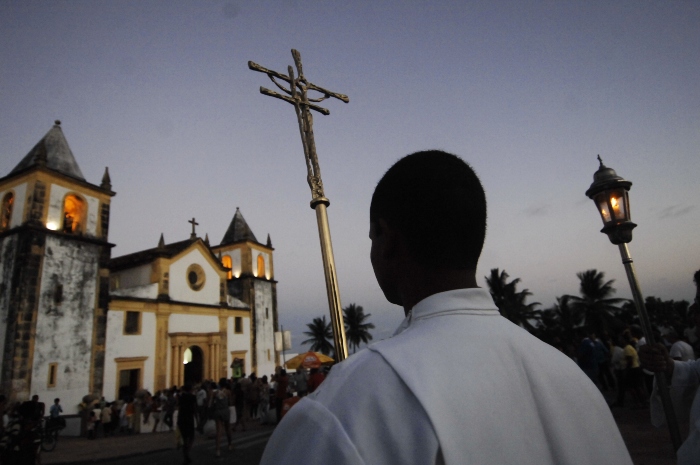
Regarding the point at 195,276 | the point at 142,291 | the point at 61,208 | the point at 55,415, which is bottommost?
the point at 55,415

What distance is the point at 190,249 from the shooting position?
2530 cm

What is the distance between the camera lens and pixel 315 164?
132 inches

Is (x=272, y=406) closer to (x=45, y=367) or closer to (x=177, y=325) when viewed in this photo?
(x=177, y=325)

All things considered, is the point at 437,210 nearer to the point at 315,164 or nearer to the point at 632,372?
the point at 315,164

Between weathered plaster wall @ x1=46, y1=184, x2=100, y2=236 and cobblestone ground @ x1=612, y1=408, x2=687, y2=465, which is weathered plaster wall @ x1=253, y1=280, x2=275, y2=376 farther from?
cobblestone ground @ x1=612, y1=408, x2=687, y2=465

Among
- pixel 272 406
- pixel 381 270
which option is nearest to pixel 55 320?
pixel 272 406

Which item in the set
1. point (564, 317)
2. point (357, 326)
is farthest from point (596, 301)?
point (357, 326)

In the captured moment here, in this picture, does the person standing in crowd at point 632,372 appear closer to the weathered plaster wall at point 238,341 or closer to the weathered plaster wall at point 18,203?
the weathered plaster wall at point 238,341

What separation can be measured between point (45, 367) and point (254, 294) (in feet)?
45.9

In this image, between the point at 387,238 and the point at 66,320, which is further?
the point at 66,320

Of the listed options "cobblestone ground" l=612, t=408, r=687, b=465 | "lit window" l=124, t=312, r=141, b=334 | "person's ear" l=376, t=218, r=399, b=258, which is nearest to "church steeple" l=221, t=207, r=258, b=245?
"lit window" l=124, t=312, r=141, b=334

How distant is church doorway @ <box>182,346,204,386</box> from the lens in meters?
24.0

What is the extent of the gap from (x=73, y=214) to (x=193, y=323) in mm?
8576

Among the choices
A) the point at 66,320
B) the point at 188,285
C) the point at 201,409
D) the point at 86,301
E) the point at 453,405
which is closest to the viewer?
the point at 453,405
